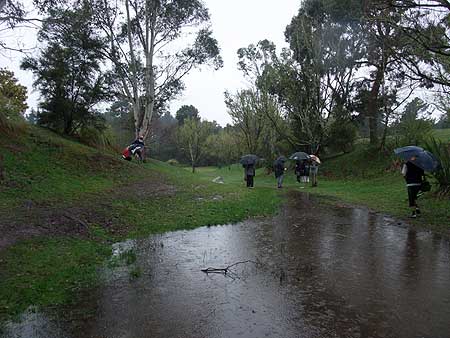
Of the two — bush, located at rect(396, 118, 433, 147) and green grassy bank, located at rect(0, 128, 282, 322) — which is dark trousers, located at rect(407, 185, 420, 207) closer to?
green grassy bank, located at rect(0, 128, 282, 322)

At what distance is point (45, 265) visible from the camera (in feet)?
19.0

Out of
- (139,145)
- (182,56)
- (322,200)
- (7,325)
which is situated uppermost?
(182,56)

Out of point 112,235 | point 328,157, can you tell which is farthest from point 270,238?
point 328,157

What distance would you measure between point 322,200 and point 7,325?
42.7 feet

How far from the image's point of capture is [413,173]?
33.6 feet

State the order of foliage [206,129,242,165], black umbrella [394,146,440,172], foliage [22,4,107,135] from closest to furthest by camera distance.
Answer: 1. black umbrella [394,146,440,172]
2. foliage [22,4,107,135]
3. foliage [206,129,242,165]

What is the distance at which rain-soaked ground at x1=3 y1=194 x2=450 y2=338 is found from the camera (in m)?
4.00

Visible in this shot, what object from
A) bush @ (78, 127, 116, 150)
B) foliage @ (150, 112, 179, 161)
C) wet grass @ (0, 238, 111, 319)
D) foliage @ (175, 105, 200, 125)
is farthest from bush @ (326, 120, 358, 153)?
foliage @ (175, 105, 200, 125)

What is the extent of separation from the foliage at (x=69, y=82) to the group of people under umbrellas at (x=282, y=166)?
385 inches

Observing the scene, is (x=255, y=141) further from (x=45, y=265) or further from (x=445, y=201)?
(x=45, y=265)

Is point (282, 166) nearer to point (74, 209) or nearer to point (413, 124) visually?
point (413, 124)

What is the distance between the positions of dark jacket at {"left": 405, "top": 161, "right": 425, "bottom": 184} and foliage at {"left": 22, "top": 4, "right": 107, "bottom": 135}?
15.5 m

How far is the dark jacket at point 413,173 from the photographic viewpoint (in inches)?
401

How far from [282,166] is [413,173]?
37.4 ft
